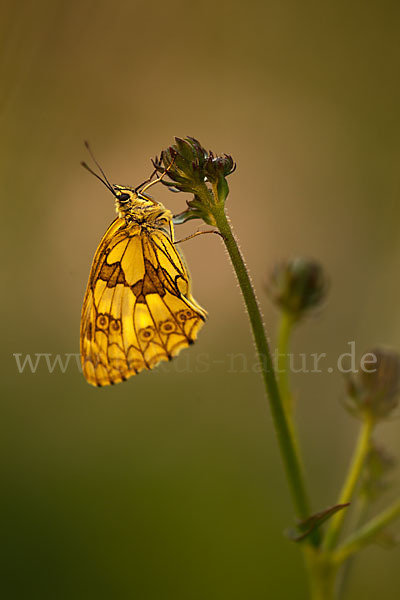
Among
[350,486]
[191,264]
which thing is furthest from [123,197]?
[191,264]

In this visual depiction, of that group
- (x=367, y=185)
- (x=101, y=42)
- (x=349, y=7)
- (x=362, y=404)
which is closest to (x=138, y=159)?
(x=101, y=42)

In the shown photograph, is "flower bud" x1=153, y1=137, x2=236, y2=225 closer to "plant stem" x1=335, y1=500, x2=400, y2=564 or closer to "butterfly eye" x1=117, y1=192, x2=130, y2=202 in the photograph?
"butterfly eye" x1=117, y1=192, x2=130, y2=202

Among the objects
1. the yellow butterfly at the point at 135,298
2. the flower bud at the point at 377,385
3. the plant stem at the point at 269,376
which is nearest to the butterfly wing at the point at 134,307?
the yellow butterfly at the point at 135,298

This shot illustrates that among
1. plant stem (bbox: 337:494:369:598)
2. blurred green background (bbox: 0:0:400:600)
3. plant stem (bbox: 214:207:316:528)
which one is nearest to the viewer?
plant stem (bbox: 214:207:316:528)

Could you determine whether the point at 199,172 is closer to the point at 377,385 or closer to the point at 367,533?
the point at 377,385

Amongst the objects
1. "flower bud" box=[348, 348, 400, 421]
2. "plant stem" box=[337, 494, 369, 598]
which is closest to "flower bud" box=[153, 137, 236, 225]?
"flower bud" box=[348, 348, 400, 421]

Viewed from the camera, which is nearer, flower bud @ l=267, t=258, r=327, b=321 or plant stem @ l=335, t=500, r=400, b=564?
plant stem @ l=335, t=500, r=400, b=564

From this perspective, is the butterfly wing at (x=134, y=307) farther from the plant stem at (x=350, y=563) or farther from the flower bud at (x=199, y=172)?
the plant stem at (x=350, y=563)
